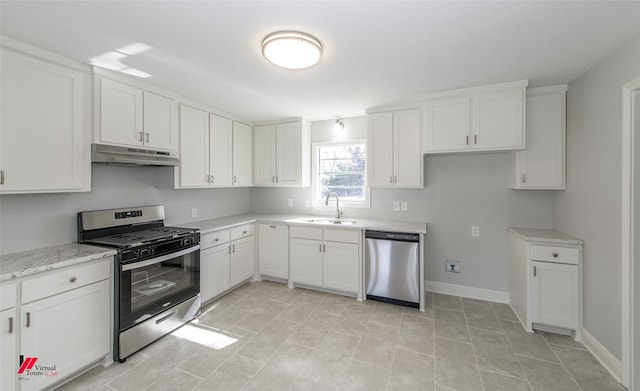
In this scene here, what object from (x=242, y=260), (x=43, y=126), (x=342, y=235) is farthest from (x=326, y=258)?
(x=43, y=126)

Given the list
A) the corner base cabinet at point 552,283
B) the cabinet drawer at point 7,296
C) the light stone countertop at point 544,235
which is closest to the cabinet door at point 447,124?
the light stone countertop at point 544,235

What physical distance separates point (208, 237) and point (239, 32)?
7.46 feet

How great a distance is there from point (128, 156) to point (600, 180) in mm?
4205

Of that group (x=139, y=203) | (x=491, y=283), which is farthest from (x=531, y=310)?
(x=139, y=203)

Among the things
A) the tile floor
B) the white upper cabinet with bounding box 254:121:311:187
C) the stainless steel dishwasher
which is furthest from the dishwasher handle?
the white upper cabinet with bounding box 254:121:311:187

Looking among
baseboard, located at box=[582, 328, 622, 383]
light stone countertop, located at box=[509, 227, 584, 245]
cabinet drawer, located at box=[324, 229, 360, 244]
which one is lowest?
baseboard, located at box=[582, 328, 622, 383]

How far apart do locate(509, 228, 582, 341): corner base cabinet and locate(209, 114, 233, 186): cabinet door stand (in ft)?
12.2

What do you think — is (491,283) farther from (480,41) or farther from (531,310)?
(480,41)

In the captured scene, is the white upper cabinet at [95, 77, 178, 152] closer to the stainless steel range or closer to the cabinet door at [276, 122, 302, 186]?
the stainless steel range

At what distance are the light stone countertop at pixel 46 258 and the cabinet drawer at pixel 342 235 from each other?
2.27 metres

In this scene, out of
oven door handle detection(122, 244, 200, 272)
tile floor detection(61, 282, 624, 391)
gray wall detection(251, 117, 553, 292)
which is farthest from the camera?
gray wall detection(251, 117, 553, 292)

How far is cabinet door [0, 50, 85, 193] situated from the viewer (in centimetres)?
185

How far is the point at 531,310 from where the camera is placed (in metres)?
2.60

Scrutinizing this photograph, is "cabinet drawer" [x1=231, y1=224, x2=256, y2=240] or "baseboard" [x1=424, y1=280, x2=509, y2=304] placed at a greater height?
"cabinet drawer" [x1=231, y1=224, x2=256, y2=240]
